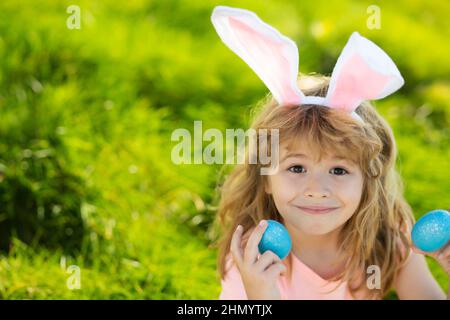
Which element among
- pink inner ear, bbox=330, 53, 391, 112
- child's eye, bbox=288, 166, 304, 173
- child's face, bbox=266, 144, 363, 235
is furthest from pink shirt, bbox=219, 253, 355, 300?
pink inner ear, bbox=330, 53, 391, 112

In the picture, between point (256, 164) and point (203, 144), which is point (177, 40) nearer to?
point (203, 144)

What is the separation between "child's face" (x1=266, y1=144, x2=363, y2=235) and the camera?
1.81 meters

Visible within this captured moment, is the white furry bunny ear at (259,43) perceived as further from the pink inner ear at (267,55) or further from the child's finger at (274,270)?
the child's finger at (274,270)

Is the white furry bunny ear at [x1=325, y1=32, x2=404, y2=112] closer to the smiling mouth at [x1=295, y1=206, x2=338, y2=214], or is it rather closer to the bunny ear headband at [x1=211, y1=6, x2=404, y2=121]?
the bunny ear headband at [x1=211, y1=6, x2=404, y2=121]

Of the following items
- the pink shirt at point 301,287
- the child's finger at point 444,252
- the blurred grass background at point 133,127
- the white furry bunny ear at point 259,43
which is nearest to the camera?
the white furry bunny ear at point 259,43

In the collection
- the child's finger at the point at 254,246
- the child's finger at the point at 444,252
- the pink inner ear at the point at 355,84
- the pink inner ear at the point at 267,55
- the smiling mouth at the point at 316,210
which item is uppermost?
the pink inner ear at the point at 267,55

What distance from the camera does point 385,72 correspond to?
5.53ft

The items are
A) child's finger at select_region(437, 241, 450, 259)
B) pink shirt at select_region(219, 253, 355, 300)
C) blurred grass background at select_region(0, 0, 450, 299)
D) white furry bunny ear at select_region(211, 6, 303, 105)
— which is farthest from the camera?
blurred grass background at select_region(0, 0, 450, 299)

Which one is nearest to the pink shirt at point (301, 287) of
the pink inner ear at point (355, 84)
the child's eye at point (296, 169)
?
the child's eye at point (296, 169)

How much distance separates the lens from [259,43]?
173cm

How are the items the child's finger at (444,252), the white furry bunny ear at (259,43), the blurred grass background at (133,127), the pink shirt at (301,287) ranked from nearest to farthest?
the white furry bunny ear at (259,43) < the child's finger at (444,252) < the pink shirt at (301,287) < the blurred grass background at (133,127)

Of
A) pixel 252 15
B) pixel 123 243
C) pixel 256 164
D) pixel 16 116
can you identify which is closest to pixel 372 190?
pixel 256 164

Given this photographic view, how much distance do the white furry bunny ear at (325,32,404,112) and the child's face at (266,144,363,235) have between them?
15 centimetres

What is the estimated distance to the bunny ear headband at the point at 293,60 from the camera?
5.55 ft
